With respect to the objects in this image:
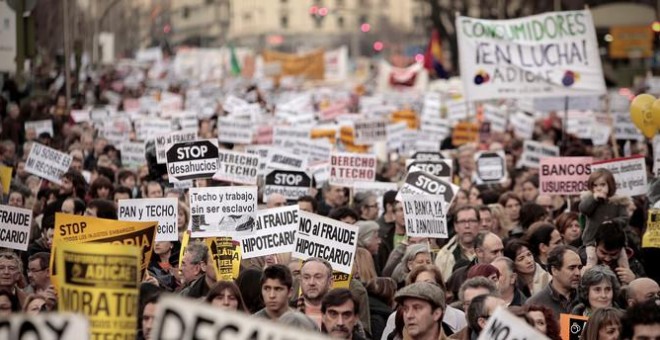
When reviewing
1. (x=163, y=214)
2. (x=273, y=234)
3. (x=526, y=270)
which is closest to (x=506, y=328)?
(x=526, y=270)

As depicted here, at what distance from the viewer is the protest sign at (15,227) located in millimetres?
14320

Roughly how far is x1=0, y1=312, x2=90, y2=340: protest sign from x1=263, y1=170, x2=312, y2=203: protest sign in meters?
11.3

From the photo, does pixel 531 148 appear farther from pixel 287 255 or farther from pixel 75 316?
pixel 75 316

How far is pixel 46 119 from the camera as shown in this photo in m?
30.3

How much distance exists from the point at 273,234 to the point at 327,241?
49cm

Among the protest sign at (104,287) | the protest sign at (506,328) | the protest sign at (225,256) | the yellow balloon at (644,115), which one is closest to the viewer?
the protest sign at (506,328)

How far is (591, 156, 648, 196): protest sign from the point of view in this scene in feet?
58.5

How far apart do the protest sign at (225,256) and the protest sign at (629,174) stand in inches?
187

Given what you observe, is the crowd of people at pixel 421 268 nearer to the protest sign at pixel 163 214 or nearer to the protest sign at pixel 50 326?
the protest sign at pixel 163 214

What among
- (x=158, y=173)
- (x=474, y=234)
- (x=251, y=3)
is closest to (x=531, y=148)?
(x=158, y=173)

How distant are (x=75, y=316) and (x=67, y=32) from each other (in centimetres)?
3353

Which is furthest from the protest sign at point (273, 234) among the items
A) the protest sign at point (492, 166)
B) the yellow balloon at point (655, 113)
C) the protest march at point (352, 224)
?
the protest sign at point (492, 166)

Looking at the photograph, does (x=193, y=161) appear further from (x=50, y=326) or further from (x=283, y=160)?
(x=50, y=326)

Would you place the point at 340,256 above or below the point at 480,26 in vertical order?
below
